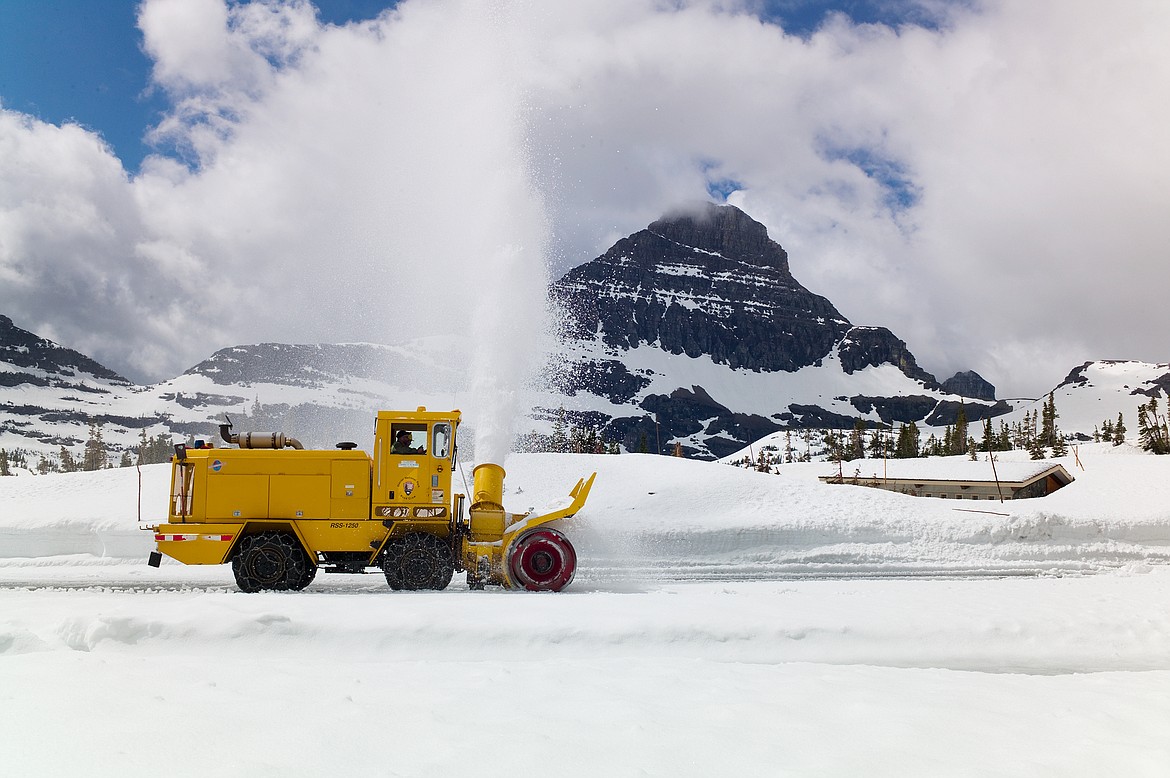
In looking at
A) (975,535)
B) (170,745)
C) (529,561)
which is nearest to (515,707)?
(170,745)

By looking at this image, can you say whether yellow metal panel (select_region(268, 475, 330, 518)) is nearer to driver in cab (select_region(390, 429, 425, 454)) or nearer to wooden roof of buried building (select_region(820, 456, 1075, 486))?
driver in cab (select_region(390, 429, 425, 454))

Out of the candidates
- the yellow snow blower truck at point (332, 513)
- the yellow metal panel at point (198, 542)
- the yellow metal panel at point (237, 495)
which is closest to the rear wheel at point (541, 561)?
the yellow snow blower truck at point (332, 513)

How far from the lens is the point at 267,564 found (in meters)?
13.3

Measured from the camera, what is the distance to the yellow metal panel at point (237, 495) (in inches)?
523

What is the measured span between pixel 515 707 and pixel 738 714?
1.71m

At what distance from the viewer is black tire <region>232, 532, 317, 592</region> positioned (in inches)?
519

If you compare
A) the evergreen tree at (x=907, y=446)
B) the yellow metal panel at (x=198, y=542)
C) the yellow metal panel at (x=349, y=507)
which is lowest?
the yellow metal panel at (x=198, y=542)

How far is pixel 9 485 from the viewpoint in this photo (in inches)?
1052

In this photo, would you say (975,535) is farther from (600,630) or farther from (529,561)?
(600,630)

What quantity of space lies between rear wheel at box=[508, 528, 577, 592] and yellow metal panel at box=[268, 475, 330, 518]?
3463 millimetres

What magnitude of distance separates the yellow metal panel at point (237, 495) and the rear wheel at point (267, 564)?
1.52ft

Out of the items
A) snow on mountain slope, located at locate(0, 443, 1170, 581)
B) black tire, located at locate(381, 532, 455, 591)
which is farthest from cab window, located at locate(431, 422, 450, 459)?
snow on mountain slope, located at locate(0, 443, 1170, 581)

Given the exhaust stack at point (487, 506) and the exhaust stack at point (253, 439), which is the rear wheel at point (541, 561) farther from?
the exhaust stack at point (253, 439)

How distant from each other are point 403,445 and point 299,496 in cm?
198
